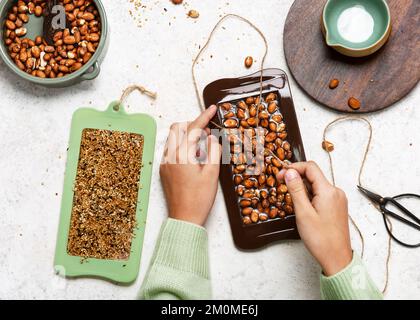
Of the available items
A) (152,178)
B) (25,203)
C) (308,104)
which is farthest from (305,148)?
(25,203)

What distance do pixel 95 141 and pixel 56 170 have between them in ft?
0.38

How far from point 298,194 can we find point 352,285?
0.21 m

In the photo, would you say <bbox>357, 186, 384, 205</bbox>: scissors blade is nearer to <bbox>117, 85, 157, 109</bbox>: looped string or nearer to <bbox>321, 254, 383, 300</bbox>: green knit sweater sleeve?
<bbox>321, 254, 383, 300</bbox>: green knit sweater sleeve

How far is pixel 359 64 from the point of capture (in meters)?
1.13

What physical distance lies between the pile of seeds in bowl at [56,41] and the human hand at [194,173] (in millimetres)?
288

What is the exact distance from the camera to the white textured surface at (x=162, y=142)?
45.5 inches

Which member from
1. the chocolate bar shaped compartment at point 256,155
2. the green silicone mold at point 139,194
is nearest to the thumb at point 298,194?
the chocolate bar shaped compartment at point 256,155

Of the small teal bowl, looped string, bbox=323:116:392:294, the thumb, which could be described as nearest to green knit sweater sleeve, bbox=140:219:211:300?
the thumb

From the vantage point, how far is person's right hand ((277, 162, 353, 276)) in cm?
101

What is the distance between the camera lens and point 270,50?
118 cm

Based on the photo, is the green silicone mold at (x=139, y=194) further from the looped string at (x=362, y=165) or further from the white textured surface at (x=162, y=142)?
the looped string at (x=362, y=165)

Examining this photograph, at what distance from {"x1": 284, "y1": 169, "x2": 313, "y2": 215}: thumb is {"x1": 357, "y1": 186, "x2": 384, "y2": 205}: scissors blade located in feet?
0.66

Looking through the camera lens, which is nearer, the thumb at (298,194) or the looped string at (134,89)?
the thumb at (298,194)
